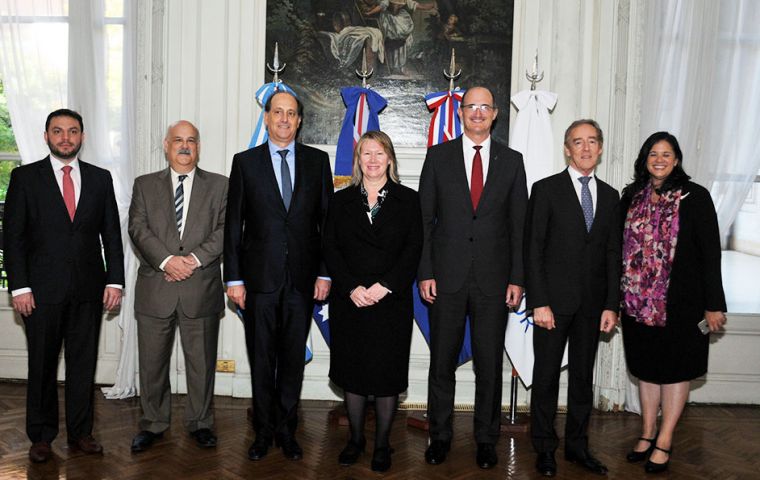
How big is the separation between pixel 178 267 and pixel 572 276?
205 centimetres

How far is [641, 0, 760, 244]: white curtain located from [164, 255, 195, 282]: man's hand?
10.4 feet

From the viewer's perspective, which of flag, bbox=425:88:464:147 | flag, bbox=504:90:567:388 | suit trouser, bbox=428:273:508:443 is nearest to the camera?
suit trouser, bbox=428:273:508:443

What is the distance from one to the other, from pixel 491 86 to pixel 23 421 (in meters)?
3.72

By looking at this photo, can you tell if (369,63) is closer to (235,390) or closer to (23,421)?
(235,390)

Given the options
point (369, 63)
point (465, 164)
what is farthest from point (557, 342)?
point (369, 63)

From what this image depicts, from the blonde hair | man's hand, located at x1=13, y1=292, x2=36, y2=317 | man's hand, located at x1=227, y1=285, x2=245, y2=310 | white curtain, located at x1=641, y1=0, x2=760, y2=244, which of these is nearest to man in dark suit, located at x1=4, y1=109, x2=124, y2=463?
→ man's hand, located at x1=13, y1=292, x2=36, y2=317

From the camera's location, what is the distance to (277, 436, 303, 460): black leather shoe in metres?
3.54

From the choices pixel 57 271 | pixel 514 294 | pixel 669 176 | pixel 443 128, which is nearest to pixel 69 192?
pixel 57 271

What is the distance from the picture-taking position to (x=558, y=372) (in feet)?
11.5

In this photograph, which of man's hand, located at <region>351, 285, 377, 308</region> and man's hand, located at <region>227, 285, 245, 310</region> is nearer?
man's hand, located at <region>351, 285, 377, 308</region>

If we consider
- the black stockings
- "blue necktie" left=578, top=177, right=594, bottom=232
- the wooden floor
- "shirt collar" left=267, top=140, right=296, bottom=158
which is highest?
"shirt collar" left=267, top=140, right=296, bottom=158

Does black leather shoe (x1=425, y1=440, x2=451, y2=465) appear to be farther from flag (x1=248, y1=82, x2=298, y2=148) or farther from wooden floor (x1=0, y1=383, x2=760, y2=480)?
flag (x1=248, y1=82, x2=298, y2=148)

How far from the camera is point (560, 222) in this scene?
342cm

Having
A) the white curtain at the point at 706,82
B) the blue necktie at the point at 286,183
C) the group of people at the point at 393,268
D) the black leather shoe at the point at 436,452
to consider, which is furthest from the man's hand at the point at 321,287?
the white curtain at the point at 706,82
